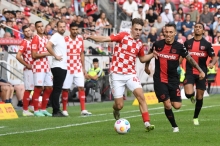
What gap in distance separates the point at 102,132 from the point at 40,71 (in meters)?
5.64

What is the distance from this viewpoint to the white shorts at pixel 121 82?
14.4 metres

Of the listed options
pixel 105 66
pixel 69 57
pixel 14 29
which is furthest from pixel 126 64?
pixel 105 66

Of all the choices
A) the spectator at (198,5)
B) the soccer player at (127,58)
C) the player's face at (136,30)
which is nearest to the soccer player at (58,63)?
the soccer player at (127,58)

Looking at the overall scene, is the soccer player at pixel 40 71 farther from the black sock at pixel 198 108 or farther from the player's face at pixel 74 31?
the black sock at pixel 198 108

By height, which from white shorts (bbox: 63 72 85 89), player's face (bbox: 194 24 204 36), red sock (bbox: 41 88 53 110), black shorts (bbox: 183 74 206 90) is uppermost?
player's face (bbox: 194 24 204 36)

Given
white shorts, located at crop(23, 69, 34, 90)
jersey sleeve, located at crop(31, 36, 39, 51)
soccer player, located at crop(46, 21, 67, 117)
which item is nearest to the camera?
soccer player, located at crop(46, 21, 67, 117)

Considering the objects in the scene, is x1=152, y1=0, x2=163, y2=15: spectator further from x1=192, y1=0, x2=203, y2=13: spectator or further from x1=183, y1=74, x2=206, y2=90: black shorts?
x1=183, y1=74, x2=206, y2=90: black shorts

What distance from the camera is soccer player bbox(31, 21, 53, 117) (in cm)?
1895

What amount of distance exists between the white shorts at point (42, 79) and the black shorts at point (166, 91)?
5637 millimetres

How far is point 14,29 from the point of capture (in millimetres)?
25812

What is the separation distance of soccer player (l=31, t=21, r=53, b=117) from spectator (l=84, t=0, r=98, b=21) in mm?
14671

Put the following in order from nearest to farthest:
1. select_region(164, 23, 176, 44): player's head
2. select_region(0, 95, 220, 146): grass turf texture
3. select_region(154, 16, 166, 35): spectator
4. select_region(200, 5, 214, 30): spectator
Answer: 1. select_region(0, 95, 220, 146): grass turf texture
2. select_region(164, 23, 176, 44): player's head
3. select_region(154, 16, 166, 35): spectator
4. select_region(200, 5, 214, 30): spectator

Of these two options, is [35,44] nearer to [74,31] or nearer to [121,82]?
[74,31]

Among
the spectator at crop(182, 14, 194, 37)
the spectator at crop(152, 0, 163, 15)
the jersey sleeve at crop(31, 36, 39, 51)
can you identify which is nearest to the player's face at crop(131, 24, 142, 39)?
the jersey sleeve at crop(31, 36, 39, 51)
